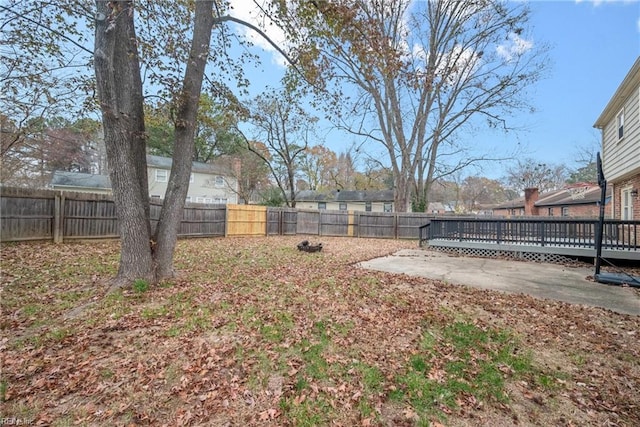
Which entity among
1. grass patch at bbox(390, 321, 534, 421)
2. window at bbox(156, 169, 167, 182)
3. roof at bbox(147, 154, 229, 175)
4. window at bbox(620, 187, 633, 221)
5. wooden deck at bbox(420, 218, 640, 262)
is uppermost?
roof at bbox(147, 154, 229, 175)

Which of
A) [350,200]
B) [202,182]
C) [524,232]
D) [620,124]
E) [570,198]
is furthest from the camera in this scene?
[350,200]

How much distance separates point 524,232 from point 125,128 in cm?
1097

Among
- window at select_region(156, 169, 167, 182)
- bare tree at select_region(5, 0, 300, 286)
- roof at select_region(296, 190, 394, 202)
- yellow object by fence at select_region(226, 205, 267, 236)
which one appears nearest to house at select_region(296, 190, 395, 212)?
roof at select_region(296, 190, 394, 202)

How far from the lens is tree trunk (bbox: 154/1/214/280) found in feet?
15.7

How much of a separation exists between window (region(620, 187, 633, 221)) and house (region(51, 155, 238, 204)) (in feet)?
72.2

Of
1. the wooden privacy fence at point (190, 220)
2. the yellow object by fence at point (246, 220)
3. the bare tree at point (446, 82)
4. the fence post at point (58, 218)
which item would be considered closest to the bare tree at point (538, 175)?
the bare tree at point (446, 82)

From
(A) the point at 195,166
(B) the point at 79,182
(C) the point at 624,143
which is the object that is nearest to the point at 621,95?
(C) the point at 624,143

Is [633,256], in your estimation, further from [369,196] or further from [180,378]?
[369,196]

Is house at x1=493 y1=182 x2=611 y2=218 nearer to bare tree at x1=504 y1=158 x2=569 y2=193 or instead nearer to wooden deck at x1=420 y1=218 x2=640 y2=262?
wooden deck at x1=420 y1=218 x2=640 y2=262

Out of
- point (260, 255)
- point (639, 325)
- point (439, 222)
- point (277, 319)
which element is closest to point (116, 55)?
point (277, 319)

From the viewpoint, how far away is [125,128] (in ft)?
13.9

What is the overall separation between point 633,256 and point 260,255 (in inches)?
380

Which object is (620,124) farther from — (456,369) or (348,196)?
(348,196)

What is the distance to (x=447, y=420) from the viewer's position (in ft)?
6.70
